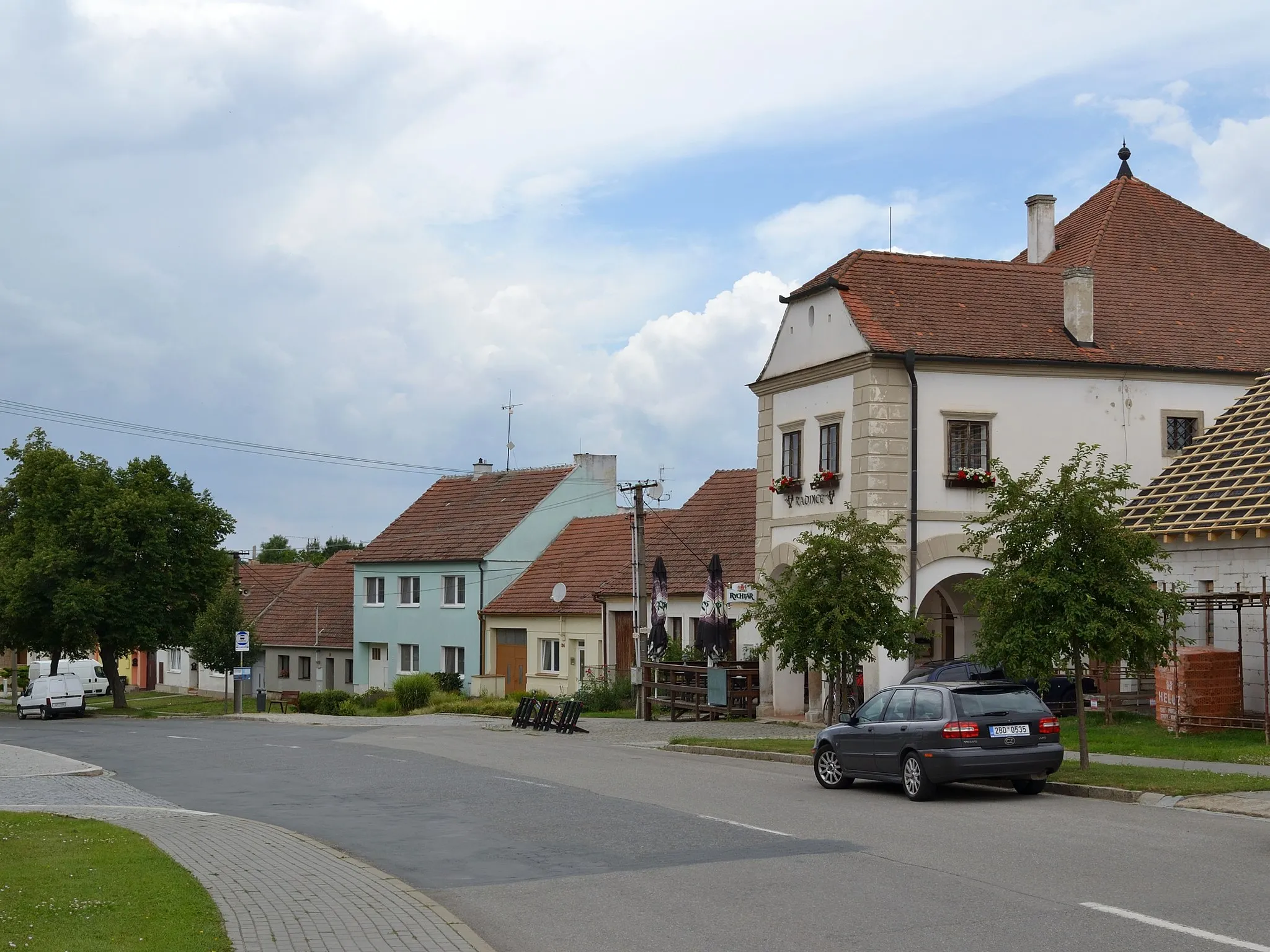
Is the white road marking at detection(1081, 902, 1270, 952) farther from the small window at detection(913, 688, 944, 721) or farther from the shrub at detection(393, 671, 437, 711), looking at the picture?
the shrub at detection(393, 671, 437, 711)

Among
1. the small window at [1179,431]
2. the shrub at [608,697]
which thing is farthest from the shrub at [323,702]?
the small window at [1179,431]

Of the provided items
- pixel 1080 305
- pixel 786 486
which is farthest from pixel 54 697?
pixel 1080 305

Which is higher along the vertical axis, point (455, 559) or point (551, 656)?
point (455, 559)

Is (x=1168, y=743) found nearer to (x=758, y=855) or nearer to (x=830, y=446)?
(x=830, y=446)

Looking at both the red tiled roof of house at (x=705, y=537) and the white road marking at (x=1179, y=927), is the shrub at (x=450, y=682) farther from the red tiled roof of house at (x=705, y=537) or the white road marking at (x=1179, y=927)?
the white road marking at (x=1179, y=927)

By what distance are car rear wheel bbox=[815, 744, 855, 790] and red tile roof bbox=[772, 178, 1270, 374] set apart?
42.9 feet

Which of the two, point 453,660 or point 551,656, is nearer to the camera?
point 551,656

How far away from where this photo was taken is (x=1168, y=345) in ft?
110

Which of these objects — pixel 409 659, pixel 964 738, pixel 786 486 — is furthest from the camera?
pixel 409 659

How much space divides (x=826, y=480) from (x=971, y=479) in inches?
125

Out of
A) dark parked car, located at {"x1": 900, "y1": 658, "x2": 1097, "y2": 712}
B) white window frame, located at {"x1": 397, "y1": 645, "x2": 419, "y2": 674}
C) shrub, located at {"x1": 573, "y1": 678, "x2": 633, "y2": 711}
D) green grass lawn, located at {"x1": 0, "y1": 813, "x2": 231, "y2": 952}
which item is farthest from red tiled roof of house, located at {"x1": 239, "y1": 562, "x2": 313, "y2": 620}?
green grass lawn, located at {"x1": 0, "y1": 813, "x2": 231, "y2": 952}

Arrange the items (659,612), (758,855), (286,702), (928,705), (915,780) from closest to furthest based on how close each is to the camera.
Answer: (758,855)
(915,780)
(928,705)
(659,612)
(286,702)

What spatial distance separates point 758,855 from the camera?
43.3 ft

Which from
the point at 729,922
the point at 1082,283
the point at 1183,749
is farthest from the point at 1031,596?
the point at 1082,283
